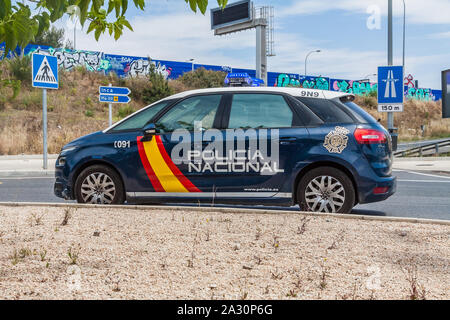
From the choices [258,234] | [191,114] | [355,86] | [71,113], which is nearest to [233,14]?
[71,113]

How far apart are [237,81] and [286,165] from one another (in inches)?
1307

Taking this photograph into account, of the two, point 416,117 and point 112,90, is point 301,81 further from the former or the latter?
point 112,90

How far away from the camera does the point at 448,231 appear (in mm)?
5742

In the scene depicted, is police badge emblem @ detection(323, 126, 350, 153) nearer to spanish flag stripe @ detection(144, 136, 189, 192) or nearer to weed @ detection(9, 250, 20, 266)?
spanish flag stripe @ detection(144, 136, 189, 192)

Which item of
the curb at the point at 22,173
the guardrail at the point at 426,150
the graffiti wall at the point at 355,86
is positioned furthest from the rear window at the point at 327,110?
the graffiti wall at the point at 355,86

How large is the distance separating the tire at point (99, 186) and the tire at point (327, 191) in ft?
8.35

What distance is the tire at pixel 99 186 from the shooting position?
759cm

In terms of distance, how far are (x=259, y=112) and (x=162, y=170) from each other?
1527 millimetres

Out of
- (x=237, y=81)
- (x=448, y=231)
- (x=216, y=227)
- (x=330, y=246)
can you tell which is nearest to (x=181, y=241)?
(x=216, y=227)

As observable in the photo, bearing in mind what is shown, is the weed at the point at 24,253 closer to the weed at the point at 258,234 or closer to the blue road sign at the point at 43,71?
the weed at the point at 258,234

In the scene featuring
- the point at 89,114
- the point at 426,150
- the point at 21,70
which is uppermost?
the point at 21,70

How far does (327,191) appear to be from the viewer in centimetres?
696

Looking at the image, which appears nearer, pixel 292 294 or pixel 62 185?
pixel 292 294

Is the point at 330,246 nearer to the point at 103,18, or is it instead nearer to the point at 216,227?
the point at 216,227
